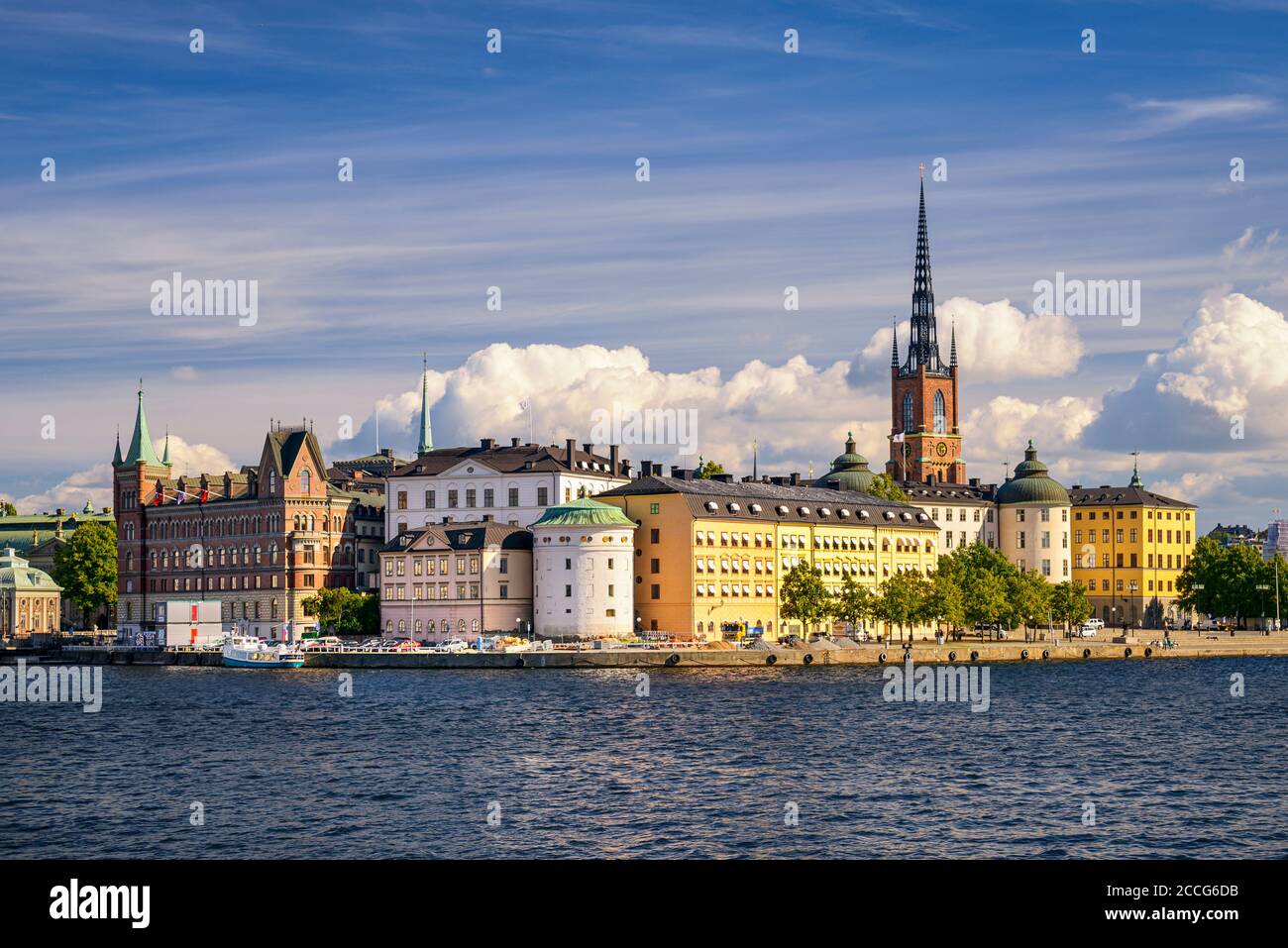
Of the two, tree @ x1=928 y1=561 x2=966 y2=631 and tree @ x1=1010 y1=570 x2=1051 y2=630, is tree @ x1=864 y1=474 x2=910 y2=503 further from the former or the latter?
tree @ x1=928 y1=561 x2=966 y2=631

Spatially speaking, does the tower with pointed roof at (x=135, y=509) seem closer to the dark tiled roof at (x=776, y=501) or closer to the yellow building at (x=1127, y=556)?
the dark tiled roof at (x=776, y=501)

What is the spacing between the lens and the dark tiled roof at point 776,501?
12669 cm

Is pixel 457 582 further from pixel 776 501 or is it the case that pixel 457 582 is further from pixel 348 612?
pixel 776 501

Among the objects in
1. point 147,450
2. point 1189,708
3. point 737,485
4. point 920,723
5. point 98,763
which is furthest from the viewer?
point 147,450

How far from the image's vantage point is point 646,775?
4844 centimetres

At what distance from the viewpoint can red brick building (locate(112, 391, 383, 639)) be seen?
15175 cm

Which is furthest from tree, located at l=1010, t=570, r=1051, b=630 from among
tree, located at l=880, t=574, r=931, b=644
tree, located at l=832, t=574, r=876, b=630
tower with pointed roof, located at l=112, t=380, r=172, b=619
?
tower with pointed roof, located at l=112, t=380, r=172, b=619

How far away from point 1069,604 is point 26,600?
346 ft

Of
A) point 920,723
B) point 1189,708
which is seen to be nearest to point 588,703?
point 920,723

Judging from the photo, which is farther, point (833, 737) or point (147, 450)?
point (147, 450)

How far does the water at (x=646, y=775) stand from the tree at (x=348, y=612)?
49279 millimetres
